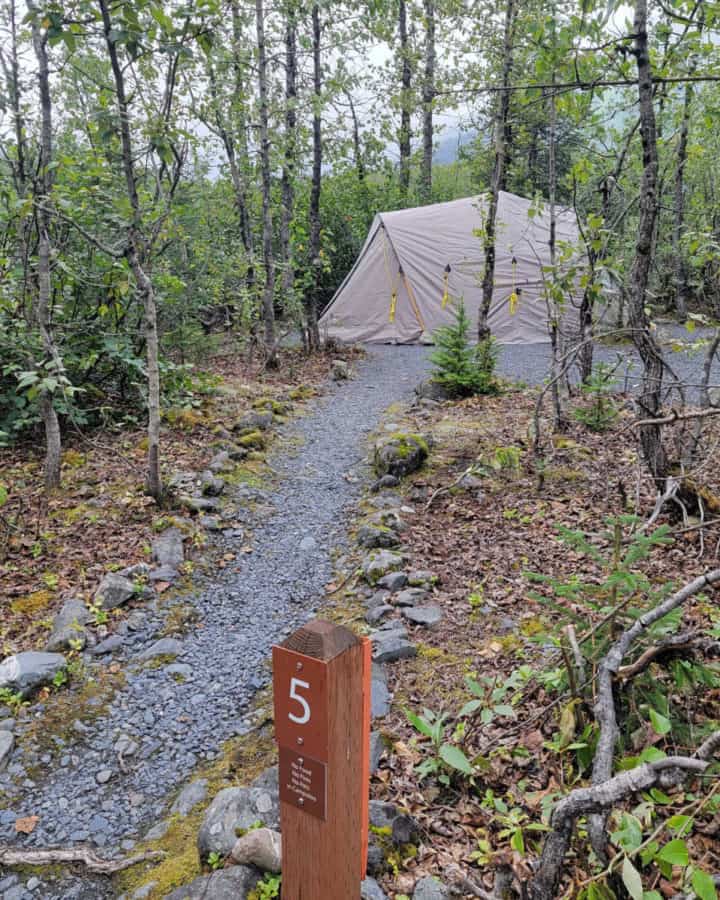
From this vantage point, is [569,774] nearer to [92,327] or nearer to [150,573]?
[150,573]

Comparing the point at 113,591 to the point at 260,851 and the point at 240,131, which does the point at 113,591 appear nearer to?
the point at 260,851

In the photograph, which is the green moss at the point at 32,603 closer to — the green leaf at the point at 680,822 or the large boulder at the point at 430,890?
the large boulder at the point at 430,890

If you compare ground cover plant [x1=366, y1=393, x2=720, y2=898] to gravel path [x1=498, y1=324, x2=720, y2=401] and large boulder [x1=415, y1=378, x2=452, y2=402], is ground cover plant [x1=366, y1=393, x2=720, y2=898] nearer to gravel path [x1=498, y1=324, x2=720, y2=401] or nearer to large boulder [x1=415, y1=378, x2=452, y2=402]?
large boulder [x1=415, y1=378, x2=452, y2=402]

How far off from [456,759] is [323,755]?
1.23 meters

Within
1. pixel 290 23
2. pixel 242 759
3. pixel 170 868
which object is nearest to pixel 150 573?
pixel 242 759

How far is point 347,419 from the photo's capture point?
959 cm

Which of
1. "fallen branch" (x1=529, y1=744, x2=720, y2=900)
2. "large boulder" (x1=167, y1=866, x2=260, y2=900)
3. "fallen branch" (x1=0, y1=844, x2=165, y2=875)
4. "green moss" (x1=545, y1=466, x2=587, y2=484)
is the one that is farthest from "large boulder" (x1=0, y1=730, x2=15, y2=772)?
"green moss" (x1=545, y1=466, x2=587, y2=484)

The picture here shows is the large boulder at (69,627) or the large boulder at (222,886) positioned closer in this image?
the large boulder at (222,886)

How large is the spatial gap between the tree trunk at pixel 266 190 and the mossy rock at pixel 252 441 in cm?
438

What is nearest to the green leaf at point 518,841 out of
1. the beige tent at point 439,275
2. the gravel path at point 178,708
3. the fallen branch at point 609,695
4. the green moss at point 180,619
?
the fallen branch at point 609,695

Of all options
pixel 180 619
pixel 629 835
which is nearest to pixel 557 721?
pixel 629 835

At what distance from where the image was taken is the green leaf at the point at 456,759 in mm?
2564

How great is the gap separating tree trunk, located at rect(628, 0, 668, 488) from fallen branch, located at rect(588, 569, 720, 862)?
1804mm

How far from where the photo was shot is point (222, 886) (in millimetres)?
2363
